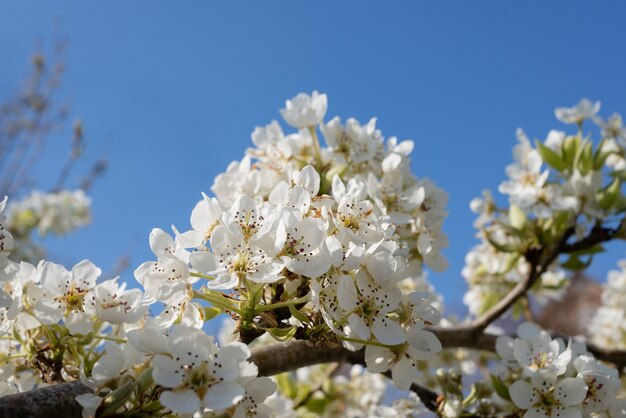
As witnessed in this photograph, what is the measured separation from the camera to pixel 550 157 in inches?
108

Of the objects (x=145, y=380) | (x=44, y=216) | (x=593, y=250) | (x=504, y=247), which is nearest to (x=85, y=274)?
(x=145, y=380)

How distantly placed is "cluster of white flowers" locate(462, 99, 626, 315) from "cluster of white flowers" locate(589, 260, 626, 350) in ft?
5.33

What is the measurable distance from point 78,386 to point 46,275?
349mm

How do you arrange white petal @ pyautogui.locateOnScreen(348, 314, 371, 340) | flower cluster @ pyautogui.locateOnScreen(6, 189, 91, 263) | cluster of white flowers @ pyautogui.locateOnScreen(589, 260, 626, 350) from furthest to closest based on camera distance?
1. flower cluster @ pyautogui.locateOnScreen(6, 189, 91, 263)
2. cluster of white flowers @ pyautogui.locateOnScreen(589, 260, 626, 350)
3. white petal @ pyautogui.locateOnScreen(348, 314, 371, 340)

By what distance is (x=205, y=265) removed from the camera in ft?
4.01

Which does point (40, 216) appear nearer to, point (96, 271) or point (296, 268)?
point (96, 271)

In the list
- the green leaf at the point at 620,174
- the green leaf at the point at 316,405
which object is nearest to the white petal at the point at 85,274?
the green leaf at the point at 316,405

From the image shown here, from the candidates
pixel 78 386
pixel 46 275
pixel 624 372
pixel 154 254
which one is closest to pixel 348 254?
pixel 154 254

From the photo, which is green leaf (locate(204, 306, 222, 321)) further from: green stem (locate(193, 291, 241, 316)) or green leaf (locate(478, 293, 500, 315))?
green leaf (locate(478, 293, 500, 315))

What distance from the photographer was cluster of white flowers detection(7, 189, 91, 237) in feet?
20.7

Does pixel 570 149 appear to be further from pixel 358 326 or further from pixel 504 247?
pixel 358 326

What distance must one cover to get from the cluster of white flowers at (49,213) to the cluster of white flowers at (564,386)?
19.3ft

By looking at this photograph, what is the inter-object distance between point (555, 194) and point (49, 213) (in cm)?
579

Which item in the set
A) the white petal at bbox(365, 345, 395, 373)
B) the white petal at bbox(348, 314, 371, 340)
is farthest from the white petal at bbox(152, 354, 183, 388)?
the white petal at bbox(365, 345, 395, 373)
